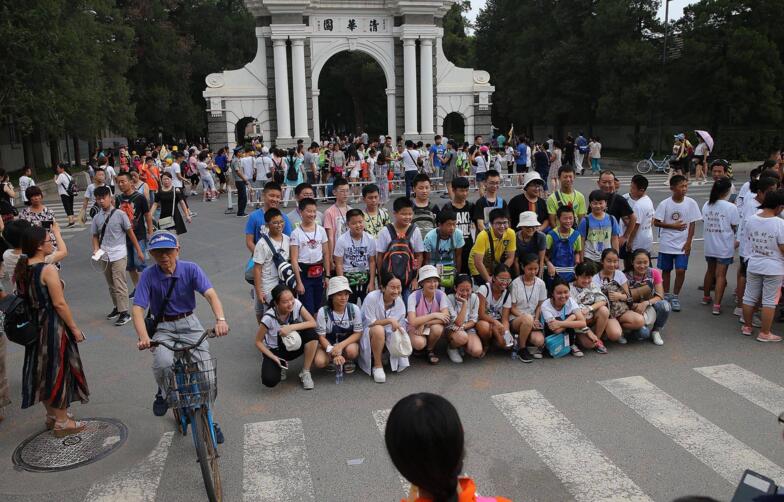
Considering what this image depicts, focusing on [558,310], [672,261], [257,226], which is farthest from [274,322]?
[672,261]

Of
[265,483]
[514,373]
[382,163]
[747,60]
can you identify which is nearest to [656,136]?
[747,60]

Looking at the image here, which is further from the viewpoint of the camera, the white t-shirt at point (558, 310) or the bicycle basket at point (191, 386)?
the white t-shirt at point (558, 310)

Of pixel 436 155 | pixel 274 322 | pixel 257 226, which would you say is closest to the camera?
pixel 274 322

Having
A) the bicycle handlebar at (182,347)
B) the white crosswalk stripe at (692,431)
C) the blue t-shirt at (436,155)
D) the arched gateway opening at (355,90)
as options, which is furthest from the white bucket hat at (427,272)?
the arched gateway opening at (355,90)

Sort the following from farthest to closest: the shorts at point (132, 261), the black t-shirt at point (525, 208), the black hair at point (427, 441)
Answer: the shorts at point (132, 261)
the black t-shirt at point (525, 208)
the black hair at point (427, 441)

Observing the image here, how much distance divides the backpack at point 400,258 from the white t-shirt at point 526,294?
116 centimetres

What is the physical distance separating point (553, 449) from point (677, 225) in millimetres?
4733

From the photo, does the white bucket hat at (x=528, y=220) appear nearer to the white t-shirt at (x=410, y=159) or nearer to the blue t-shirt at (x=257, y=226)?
the blue t-shirt at (x=257, y=226)

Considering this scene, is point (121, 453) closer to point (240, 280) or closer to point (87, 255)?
point (240, 280)

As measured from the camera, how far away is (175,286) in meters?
5.29

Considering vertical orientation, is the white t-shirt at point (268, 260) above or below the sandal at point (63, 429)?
above

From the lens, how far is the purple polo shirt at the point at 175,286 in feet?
17.3

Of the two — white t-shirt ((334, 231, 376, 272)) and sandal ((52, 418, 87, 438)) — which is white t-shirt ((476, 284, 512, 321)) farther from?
sandal ((52, 418, 87, 438))

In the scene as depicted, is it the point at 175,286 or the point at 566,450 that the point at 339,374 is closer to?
the point at 175,286
